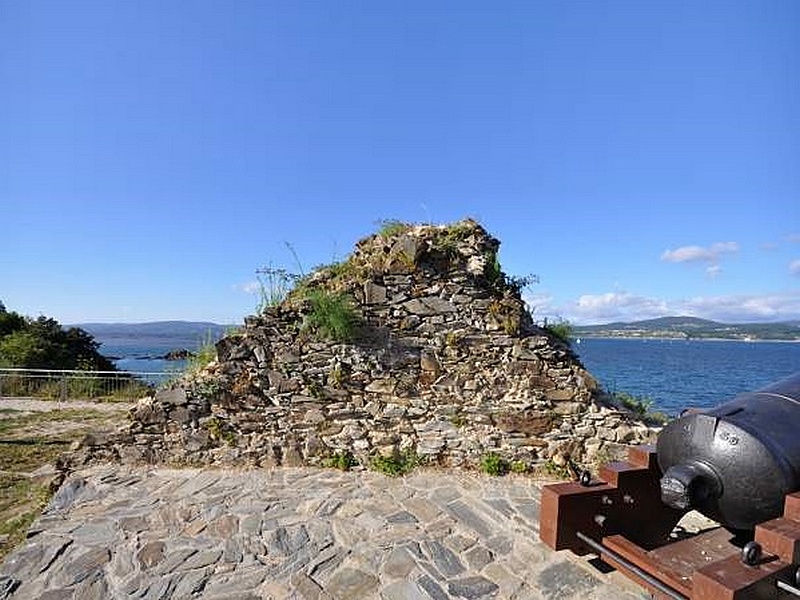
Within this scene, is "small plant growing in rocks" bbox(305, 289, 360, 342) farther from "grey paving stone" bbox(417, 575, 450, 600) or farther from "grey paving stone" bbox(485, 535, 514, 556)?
"grey paving stone" bbox(417, 575, 450, 600)

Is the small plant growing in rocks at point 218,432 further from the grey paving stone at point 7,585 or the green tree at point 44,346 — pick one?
the green tree at point 44,346

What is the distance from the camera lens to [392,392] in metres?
5.87

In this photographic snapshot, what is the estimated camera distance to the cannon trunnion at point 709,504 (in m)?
1.95

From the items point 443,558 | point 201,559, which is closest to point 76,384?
point 201,559

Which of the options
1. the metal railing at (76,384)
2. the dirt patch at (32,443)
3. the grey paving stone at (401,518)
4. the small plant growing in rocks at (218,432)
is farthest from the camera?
the metal railing at (76,384)

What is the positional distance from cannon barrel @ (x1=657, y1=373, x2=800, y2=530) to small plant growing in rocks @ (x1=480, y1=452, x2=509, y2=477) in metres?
3.21

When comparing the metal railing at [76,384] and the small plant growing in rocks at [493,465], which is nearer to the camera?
the small plant growing in rocks at [493,465]

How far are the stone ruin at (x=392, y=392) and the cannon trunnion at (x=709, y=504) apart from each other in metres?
2.61

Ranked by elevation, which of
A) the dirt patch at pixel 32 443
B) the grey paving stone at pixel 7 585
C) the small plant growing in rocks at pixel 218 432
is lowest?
the dirt patch at pixel 32 443

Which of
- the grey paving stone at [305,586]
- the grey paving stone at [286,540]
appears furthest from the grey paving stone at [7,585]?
the grey paving stone at [305,586]

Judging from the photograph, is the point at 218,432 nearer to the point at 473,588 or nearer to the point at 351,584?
the point at 351,584

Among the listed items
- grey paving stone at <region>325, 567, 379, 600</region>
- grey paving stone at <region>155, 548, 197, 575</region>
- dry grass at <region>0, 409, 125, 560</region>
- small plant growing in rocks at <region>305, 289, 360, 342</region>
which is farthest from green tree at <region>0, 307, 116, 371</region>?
grey paving stone at <region>325, 567, 379, 600</region>

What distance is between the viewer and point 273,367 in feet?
19.4

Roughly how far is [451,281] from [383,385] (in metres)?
1.57
